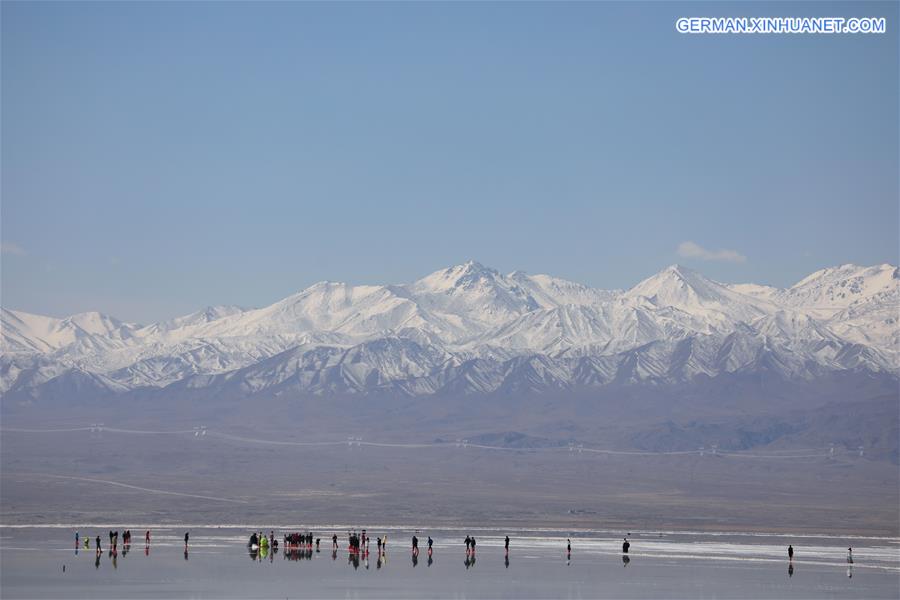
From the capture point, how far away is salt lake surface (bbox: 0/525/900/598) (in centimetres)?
9319

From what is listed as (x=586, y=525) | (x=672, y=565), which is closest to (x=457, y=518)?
(x=586, y=525)

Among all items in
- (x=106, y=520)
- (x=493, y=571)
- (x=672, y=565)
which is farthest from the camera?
(x=106, y=520)

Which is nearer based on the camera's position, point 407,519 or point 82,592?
point 82,592

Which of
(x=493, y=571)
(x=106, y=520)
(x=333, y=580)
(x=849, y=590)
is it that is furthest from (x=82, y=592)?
(x=106, y=520)

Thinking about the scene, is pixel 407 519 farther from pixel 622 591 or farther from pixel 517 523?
pixel 622 591

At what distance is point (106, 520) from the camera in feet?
568

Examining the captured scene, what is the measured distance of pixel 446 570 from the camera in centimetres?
10819

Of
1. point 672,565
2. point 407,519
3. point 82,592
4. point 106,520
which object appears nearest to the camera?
point 82,592

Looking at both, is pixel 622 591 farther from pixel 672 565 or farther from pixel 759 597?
pixel 672 565

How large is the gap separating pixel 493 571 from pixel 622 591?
15.3m

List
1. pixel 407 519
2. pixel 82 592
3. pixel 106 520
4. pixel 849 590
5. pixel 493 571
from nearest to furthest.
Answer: pixel 82 592 < pixel 849 590 < pixel 493 571 < pixel 106 520 < pixel 407 519

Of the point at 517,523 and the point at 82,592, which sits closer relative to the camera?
the point at 82,592

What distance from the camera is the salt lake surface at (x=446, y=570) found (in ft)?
306

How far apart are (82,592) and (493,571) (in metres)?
30.9
